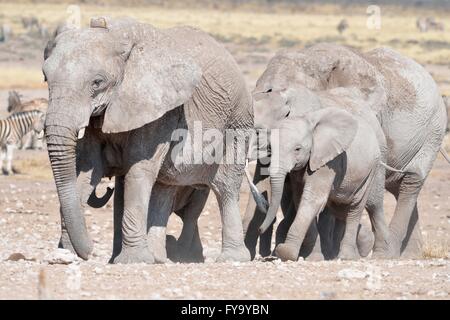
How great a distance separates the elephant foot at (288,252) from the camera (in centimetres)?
1177

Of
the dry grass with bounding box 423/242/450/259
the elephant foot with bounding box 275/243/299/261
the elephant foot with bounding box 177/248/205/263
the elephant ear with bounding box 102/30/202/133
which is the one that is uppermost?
the elephant ear with bounding box 102/30/202/133

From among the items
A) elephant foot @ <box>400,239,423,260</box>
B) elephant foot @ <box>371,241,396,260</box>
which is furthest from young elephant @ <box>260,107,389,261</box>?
elephant foot @ <box>400,239,423,260</box>

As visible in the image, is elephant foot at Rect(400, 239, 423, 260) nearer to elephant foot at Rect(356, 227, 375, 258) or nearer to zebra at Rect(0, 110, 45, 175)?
elephant foot at Rect(356, 227, 375, 258)

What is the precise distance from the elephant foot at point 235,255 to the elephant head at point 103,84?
152 centimetres

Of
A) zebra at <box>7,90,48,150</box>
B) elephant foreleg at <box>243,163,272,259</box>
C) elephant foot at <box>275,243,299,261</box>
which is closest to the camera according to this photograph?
elephant foot at <box>275,243,299,261</box>

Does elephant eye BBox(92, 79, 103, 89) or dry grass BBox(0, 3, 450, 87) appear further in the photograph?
dry grass BBox(0, 3, 450, 87)

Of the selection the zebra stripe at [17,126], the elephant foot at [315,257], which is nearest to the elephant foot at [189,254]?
the elephant foot at [315,257]

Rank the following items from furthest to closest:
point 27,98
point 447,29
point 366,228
→ point 447,29 → point 27,98 → point 366,228

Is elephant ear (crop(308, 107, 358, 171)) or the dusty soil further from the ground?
elephant ear (crop(308, 107, 358, 171))

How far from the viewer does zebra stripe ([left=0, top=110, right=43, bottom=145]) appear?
21109 millimetres

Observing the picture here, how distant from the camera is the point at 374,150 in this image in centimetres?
1280

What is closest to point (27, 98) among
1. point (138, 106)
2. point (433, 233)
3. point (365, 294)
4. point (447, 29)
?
point (433, 233)
